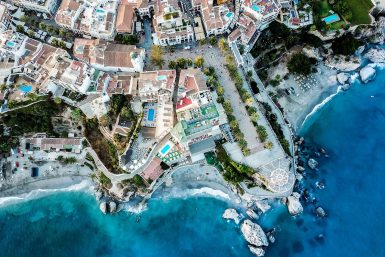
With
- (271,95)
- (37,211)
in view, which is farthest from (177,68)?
(37,211)

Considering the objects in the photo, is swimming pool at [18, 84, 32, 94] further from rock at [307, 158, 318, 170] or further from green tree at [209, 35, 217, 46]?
Result: rock at [307, 158, 318, 170]

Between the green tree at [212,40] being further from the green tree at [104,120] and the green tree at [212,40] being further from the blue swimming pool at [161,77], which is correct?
the green tree at [104,120]

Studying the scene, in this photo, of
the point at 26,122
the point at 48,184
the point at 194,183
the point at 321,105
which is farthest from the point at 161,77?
the point at 321,105

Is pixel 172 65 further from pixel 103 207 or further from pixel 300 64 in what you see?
pixel 103 207

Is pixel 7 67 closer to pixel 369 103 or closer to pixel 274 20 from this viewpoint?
pixel 274 20

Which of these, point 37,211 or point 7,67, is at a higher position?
point 7,67

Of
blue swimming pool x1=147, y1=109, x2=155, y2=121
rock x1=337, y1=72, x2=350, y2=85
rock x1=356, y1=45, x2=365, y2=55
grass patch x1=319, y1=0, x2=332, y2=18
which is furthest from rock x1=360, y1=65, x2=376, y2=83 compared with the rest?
blue swimming pool x1=147, y1=109, x2=155, y2=121

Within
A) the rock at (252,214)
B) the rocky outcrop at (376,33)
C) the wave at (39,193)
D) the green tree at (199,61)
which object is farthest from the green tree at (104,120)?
the rocky outcrop at (376,33)
